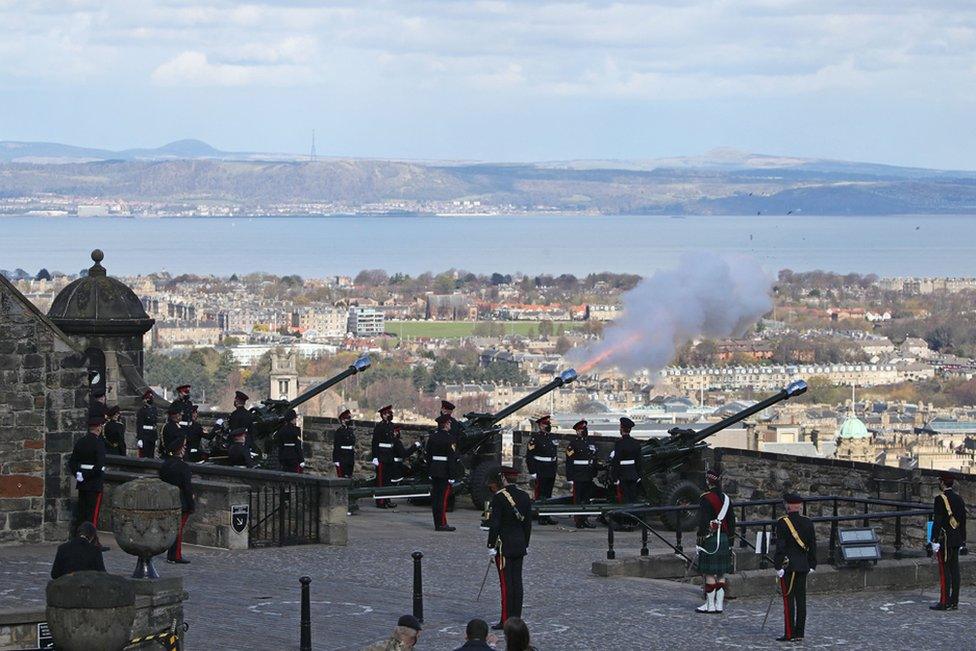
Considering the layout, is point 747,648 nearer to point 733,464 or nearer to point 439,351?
point 733,464

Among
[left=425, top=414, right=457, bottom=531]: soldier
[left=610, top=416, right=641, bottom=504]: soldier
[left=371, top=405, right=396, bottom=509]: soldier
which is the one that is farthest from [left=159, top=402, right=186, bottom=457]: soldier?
[left=610, top=416, right=641, bottom=504]: soldier

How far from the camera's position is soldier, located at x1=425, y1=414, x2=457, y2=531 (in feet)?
76.4

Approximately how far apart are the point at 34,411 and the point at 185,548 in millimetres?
2032

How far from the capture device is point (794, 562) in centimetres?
1700

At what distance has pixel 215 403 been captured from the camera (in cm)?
9369

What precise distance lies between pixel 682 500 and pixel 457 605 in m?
6.39

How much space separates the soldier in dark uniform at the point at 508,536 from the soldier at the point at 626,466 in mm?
7034

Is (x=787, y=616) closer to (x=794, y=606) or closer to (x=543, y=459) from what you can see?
(x=794, y=606)

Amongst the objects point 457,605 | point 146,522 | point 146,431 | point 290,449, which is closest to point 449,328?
point 146,431

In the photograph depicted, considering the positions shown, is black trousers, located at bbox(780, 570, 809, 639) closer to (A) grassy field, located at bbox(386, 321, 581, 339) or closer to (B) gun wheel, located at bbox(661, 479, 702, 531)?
(B) gun wheel, located at bbox(661, 479, 702, 531)

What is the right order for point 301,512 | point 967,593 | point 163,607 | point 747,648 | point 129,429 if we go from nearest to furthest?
point 163,607 → point 747,648 → point 967,593 → point 301,512 → point 129,429

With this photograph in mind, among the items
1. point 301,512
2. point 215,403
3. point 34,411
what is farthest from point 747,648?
point 215,403

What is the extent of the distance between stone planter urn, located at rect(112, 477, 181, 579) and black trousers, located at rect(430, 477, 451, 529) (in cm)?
804

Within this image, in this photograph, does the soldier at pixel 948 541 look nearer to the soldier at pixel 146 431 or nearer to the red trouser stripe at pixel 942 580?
the red trouser stripe at pixel 942 580
